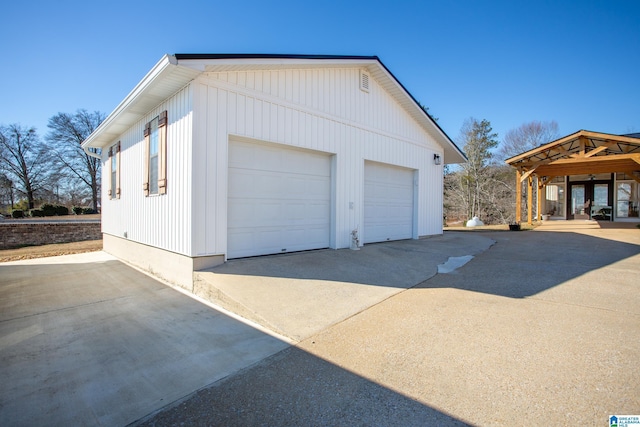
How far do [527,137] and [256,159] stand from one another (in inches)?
1189

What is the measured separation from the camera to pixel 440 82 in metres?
17.0

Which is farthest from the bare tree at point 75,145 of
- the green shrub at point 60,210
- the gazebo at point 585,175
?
the gazebo at point 585,175

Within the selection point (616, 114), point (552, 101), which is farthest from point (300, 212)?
point (616, 114)

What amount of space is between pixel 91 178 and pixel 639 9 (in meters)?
41.5

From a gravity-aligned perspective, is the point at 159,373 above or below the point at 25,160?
below

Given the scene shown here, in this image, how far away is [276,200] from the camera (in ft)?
20.7

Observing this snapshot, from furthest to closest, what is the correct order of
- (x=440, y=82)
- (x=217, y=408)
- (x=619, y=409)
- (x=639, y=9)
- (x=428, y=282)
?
(x=440, y=82)
(x=639, y=9)
(x=428, y=282)
(x=217, y=408)
(x=619, y=409)

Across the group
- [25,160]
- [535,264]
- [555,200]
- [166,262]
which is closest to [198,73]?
[166,262]

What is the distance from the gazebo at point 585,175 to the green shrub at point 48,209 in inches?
1333

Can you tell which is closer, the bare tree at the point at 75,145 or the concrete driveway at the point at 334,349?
the concrete driveway at the point at 334,349

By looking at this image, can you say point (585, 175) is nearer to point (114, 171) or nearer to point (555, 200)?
point (555, 200)

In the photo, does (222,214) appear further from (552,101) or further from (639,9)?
(552,101)

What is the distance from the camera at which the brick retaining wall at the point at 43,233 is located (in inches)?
571

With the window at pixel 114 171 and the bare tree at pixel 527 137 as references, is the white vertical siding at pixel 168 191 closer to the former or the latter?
the window at pixel 114 171
